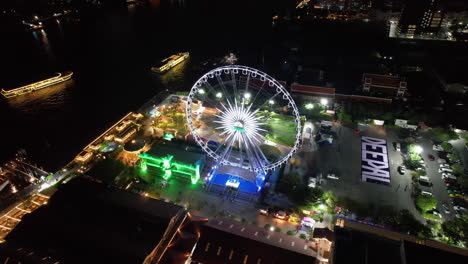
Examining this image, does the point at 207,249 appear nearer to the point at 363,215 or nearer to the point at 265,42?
the point at 363,215

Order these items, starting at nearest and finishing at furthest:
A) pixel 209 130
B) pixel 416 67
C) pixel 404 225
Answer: pixel 404 225 < pixel 209 130 < pixel 416 67

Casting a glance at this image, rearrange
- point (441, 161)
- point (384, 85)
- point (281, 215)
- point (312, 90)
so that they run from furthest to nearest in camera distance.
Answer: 1. point (312, 90)
2. point (384, 85)
3. point (441, 161)
4. point (281, 215)

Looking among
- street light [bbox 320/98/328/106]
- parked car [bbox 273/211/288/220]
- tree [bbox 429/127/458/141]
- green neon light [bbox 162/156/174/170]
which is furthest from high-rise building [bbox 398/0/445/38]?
green neon light [bbox 162/156/174/170]

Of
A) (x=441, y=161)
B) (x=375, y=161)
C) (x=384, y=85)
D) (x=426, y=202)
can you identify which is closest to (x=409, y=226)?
(x=426, y=202)

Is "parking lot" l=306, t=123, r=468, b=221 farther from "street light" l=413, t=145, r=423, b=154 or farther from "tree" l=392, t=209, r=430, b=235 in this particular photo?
"tree" l=392, t=209, r=430, b=235

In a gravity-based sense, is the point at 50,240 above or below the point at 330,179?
above

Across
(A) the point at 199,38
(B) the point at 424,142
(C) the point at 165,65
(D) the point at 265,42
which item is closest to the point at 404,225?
(B) the point at 424,142

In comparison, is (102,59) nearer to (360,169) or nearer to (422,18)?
(360,169)
